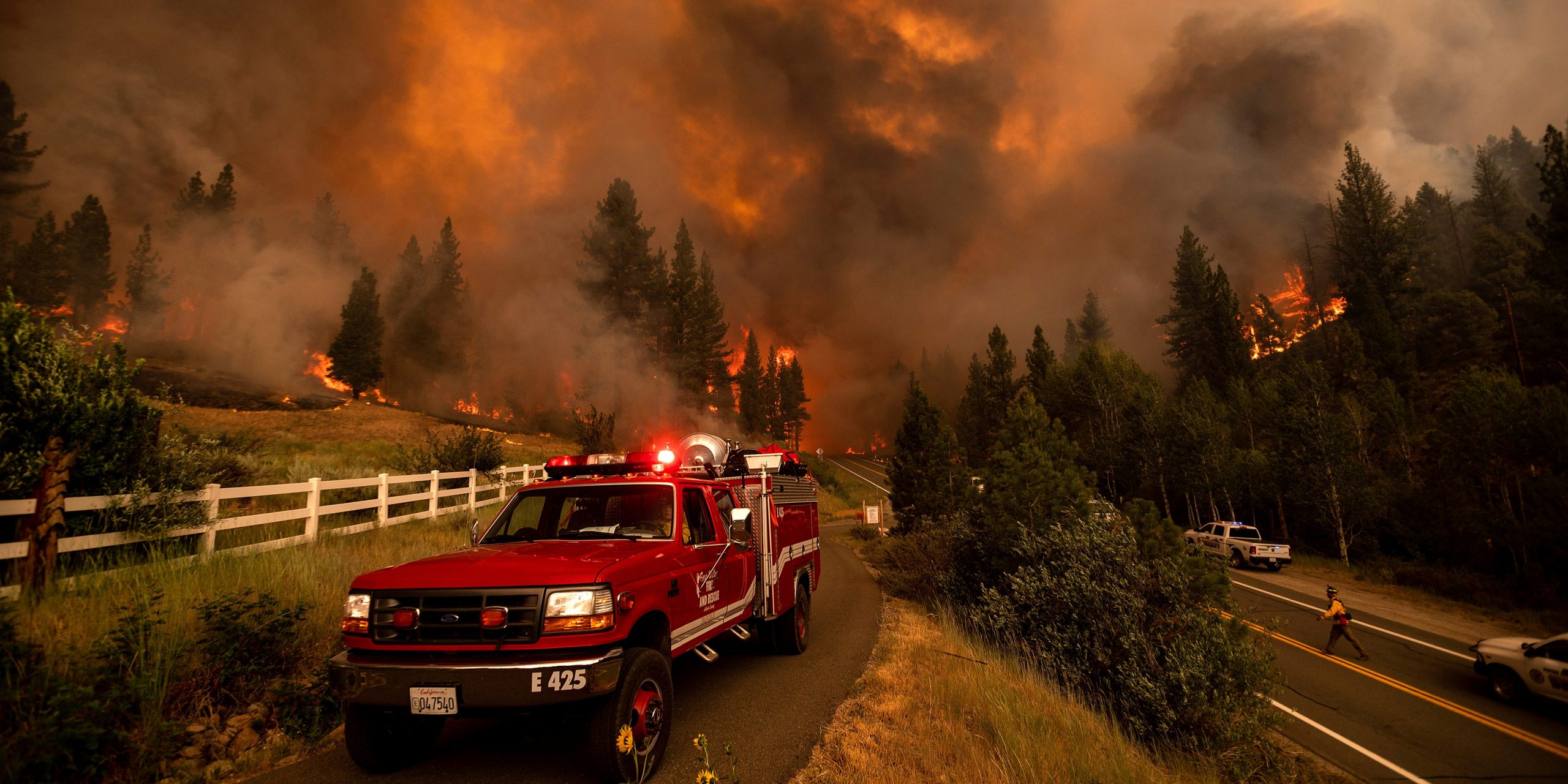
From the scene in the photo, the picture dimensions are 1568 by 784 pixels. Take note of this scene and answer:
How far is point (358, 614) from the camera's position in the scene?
4.00m

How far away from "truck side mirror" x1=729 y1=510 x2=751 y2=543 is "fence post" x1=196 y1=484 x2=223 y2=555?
656 centimetres

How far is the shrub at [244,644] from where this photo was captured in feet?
16.3

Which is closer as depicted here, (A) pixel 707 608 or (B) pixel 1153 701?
(A) pixel 707 608

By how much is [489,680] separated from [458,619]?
48 centimetres

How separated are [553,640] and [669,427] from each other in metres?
45.7

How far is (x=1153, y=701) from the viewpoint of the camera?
843cm

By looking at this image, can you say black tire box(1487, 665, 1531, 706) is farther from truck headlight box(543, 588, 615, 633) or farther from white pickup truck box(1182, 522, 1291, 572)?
truck headlight box(543, 588, 615, 633)

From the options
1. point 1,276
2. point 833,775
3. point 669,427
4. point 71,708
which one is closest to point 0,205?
point 1,276

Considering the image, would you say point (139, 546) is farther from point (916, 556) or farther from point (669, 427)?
point (669, 427)

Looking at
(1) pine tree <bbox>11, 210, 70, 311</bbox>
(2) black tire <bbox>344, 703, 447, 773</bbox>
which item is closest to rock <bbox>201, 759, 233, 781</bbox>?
(2) black tire <bbox>344, 703, 447, 773</bbox>

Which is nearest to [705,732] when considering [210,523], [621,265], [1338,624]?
[210,523]

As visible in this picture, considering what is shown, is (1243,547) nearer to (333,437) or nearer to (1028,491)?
(1028,491)

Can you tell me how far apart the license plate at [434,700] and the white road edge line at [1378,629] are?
84.0 feet

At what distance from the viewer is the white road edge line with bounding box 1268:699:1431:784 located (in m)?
11.6
